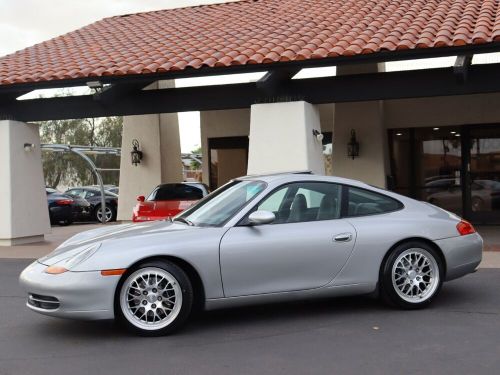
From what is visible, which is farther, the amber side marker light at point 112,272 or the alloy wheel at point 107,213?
the alloy wheel at point 107,213

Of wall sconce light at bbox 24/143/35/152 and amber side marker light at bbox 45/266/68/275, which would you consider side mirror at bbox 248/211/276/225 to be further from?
wall sconce light at bbox 24/143/35/152

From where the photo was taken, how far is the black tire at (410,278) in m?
5.93

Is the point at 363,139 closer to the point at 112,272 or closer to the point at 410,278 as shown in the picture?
the point at 410,278

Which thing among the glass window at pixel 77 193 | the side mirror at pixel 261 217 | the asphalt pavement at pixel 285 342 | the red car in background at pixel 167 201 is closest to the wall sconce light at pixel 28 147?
the red car in background at pixel 167 201

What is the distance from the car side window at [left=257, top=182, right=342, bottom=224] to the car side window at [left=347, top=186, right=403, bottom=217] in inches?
5.1

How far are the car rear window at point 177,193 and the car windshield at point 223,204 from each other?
684 cm

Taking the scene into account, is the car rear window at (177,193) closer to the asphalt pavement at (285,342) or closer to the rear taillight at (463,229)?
the asphalt pavement at (285,342)

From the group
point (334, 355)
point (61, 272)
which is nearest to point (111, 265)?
point (61, 272)

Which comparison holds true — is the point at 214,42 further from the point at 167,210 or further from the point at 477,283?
the point at 477,283

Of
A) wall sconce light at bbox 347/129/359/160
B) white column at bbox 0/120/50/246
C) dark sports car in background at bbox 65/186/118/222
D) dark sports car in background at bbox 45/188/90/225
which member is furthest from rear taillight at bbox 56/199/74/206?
wall sconce light at bbox 347/129/359/160

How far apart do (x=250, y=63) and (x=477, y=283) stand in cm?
546

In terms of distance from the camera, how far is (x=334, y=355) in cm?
475

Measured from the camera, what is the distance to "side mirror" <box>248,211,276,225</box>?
5.50m

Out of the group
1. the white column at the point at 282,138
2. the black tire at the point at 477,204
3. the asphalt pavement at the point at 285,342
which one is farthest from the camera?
the black tire at the point at 477,204
